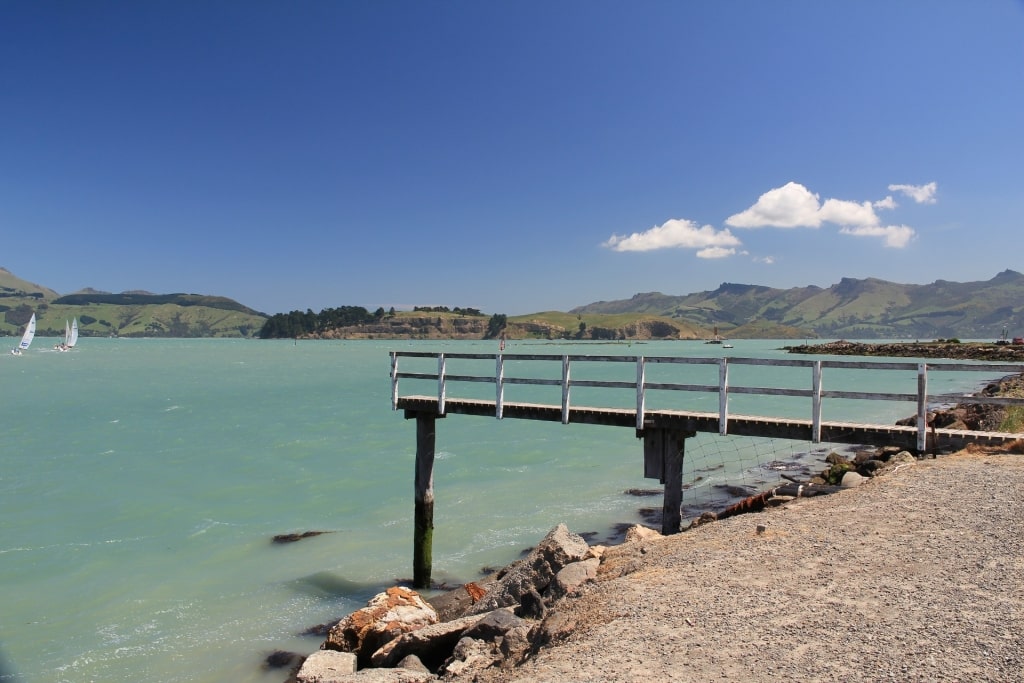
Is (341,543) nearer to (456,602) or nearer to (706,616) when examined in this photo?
(456,602)

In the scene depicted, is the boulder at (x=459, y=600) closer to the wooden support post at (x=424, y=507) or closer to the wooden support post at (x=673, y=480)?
the wooden support post at (x=424, y=507)

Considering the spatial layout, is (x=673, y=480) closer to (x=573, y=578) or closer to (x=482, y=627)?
(x=573, y=578)

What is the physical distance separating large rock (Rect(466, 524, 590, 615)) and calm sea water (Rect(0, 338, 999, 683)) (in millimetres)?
3961

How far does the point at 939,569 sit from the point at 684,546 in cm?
311

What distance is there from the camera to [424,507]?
16266 millimetres

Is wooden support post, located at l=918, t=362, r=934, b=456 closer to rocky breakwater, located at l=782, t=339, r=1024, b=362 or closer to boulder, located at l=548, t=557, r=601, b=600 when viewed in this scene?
boulder, located at l=548, t=557, r=601, b=600

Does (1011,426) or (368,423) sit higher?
(1011,426)

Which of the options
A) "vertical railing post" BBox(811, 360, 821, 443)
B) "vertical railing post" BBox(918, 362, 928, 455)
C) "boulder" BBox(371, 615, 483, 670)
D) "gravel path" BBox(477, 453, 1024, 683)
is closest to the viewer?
"gravel path" BBox(477, 453, 1024, 683)

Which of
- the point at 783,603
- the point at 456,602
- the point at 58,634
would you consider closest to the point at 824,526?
the point at 783,603

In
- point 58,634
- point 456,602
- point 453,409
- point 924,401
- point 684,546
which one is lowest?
point 58,634

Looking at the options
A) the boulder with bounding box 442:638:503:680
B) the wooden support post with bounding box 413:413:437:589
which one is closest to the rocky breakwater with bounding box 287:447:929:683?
the boulder with bounding box 442:638:503:680

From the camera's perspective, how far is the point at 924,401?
456 inches

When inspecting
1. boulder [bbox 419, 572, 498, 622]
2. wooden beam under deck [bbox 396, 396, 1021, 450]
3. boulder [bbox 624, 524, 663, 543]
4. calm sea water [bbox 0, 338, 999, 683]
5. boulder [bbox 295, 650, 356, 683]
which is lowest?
calm sea water [bbox 0, 338, 999, 683]

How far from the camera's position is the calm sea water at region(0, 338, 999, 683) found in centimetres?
1293
